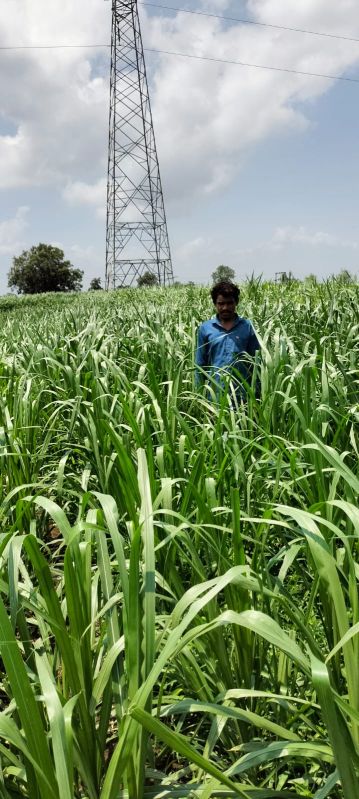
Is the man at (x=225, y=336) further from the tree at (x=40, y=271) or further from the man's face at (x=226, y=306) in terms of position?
the tree at (x=40, y=271)

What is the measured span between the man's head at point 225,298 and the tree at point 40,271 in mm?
60614

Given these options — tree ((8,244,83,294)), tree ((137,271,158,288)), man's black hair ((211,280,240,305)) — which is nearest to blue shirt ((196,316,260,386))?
man's black hair ((211,280,240,305))

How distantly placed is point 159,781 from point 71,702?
1.36 feet

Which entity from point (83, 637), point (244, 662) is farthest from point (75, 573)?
point (244, 662)

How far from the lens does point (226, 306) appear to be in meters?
3.24

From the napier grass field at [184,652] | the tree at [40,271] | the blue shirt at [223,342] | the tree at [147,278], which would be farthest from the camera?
the tree at [40,271]

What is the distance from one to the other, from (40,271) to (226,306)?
62.2 meters

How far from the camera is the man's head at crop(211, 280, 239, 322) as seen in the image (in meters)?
3.22

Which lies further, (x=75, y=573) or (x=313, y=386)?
(x=313, y=386)

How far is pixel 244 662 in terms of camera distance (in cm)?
116

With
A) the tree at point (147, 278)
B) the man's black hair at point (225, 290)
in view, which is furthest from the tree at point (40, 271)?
the man's black hair at point (225, 290)

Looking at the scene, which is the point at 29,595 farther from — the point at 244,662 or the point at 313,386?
the point at 313,386

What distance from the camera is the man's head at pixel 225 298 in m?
Result: 3.22

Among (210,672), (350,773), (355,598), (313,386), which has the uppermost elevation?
(313,386)
